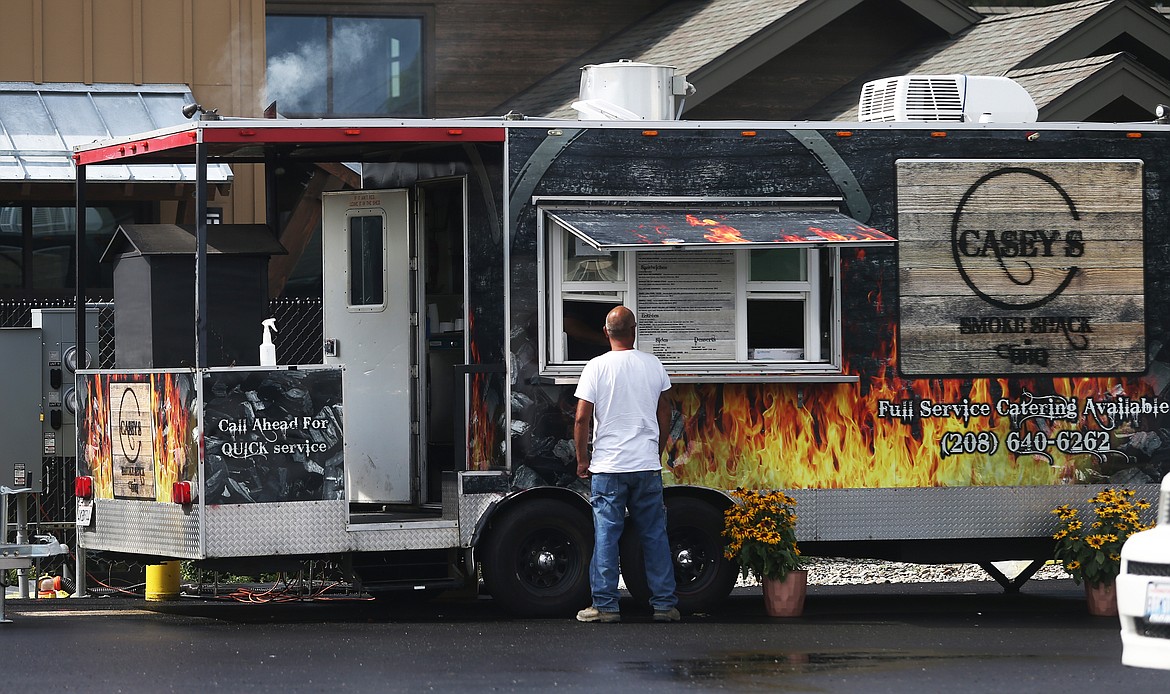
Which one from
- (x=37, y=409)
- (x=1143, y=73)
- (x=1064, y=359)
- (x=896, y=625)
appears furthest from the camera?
(x=1143, y=73)

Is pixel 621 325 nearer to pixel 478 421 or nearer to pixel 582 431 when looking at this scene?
pixel 582 431

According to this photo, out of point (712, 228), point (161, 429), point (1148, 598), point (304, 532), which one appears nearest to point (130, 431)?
point (161, 429)

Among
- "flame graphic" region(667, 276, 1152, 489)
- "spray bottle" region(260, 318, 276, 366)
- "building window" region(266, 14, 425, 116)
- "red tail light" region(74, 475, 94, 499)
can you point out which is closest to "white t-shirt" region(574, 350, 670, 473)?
"flame graphic" region(667, 276, 1152, 489)

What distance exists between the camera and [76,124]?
16000 mm

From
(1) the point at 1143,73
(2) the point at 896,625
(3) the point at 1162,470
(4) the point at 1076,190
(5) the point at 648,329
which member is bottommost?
(2) the point at 896,625

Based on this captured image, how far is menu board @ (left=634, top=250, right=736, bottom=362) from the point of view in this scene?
11266 millimetres

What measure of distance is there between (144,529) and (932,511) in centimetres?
463

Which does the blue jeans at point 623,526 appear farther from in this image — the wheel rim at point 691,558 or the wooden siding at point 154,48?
the wooden siding at point 154,48

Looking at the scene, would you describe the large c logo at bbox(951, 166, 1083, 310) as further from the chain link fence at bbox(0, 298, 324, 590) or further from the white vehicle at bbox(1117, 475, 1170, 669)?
the chain link fence at bbox(0, 298, 324, 590)

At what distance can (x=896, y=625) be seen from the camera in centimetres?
1093

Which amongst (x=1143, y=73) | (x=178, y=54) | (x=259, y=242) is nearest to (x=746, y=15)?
(x=1143, y=73)

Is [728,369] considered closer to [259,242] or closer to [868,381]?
[868,381]

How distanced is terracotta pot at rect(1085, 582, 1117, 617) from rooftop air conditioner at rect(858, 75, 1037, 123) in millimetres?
2896

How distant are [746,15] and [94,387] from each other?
9367 mm
